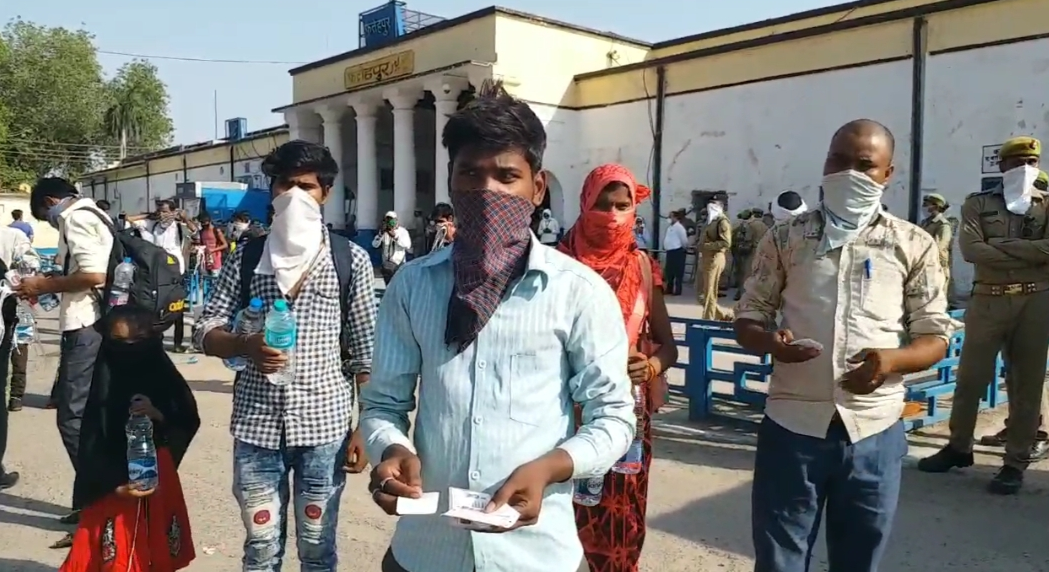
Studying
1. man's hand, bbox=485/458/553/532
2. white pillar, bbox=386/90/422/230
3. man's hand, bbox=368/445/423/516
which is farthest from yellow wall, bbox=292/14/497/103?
man's hand, bbox=485/458/553/532

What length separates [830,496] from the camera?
2.74 meters

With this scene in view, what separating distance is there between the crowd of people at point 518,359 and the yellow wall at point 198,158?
2574 centimetres

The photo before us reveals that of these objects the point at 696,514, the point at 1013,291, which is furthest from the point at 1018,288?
the point at 696,514

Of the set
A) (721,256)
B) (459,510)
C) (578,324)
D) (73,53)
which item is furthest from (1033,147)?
(73,53)

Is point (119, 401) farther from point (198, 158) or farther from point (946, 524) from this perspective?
point (198, 158)

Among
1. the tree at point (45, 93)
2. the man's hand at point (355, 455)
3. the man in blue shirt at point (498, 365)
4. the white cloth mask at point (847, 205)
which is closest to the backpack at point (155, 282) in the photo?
the man's hand at point (355, 455)

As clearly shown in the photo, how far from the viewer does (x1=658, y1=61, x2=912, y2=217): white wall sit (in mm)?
15836

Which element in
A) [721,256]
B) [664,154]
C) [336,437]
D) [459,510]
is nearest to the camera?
[459,510]

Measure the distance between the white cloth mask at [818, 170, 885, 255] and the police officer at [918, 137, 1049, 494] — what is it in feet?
8.18

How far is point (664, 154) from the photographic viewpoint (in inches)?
783

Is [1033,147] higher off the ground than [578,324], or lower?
higher

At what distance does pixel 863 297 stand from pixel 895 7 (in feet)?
61.1

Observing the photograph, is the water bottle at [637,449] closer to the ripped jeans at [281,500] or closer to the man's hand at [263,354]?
the ripped jeans at [281,500]

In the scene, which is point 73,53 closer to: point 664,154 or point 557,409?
point 664,154
